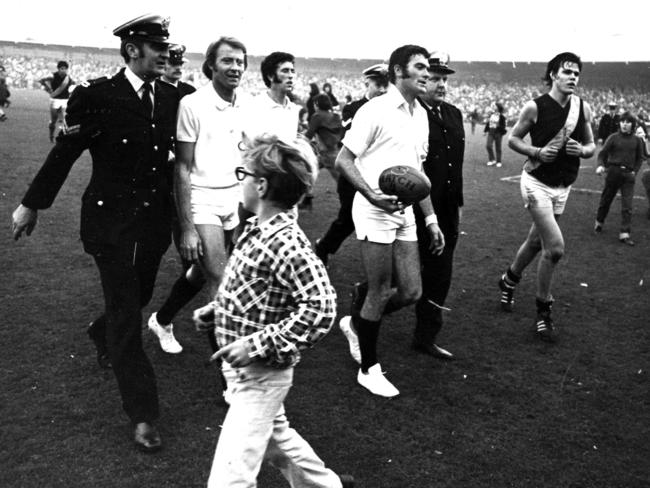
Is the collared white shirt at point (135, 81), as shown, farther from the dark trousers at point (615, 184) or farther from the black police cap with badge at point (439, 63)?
the dark trousers at point (615, 184)

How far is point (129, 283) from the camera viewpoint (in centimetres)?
375

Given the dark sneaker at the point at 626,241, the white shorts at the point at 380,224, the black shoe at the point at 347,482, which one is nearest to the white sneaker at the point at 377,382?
the white shorts at the point at 380,224

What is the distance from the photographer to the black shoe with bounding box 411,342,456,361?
17.3 feet

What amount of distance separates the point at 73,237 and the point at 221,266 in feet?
15.9

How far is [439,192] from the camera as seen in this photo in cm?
506

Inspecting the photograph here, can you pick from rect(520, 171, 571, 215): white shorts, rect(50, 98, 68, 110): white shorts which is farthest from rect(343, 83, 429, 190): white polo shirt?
rect(50, 98, 68, 110): white shorts

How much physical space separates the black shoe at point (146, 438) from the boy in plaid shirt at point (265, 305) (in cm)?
112

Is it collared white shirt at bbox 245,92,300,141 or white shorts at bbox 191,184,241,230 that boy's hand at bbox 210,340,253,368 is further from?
collared white shirt at bbox 245,92,300,141

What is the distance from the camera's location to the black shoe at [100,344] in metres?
4.50

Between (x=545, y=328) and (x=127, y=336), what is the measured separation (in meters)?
3.63

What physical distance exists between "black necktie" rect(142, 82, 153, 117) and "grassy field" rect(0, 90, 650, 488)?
5.96 feet

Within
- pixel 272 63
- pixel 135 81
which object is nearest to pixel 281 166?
pixel 135 81

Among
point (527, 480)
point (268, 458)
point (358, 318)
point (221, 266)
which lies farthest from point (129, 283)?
point (527, 480)

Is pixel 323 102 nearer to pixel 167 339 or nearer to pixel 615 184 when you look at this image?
pixel 615 184
